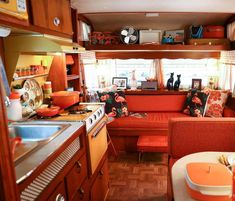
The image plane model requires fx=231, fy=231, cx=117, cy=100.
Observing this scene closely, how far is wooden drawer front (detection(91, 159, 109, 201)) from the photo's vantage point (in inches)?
78.3

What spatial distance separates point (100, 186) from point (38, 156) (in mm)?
1159

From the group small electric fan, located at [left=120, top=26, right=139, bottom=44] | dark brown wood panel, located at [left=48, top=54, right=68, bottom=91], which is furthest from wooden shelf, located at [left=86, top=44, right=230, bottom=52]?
dark brown wood panel, located at [left=48, top=54, right=68, bottom=91]

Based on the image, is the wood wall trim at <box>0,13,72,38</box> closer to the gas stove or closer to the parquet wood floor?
the gas stove

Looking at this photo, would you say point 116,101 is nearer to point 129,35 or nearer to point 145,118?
point 145,118

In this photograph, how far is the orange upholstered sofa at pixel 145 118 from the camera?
10.9ft

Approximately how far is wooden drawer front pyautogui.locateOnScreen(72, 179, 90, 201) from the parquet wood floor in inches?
26.3

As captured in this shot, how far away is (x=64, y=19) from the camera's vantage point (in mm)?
2209

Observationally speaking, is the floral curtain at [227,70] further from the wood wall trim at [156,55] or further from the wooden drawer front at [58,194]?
the wooden drawer front at [58,194]

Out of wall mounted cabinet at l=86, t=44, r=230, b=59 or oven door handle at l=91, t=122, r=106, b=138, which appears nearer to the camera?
oven door handle at l=91, t=122, r=106, b=138

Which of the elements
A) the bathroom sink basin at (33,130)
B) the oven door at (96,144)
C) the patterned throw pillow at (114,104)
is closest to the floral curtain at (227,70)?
the patterned throw pillow at (114,104)

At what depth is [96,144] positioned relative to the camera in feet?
6.68

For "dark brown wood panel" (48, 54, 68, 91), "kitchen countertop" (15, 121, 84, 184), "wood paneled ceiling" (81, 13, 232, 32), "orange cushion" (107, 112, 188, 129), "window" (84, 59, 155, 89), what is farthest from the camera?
"window" (84, 59, 155, 89)

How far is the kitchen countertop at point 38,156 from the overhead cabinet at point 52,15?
2.76 ft

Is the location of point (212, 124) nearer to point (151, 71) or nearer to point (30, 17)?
point (30, 17)
